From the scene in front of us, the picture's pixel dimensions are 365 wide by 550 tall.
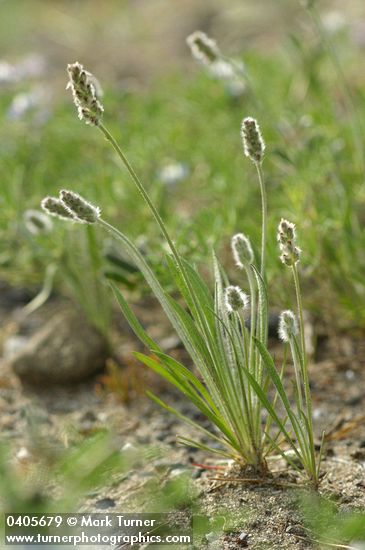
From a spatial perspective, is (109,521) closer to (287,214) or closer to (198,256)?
(198,256)

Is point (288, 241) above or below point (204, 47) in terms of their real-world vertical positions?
below

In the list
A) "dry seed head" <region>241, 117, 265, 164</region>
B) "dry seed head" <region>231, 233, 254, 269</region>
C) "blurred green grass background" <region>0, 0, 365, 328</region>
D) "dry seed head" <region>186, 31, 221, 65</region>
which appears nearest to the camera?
"dry seed head" <region>241, 117, 265, 164</region>

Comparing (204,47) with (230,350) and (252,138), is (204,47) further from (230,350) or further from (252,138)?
(230,350)

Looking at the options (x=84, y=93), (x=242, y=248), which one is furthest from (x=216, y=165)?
(x=84, y=93)

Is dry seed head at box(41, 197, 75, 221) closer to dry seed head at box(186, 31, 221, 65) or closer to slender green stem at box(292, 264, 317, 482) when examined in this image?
slender green stem at box(292, 264, 317, 482)

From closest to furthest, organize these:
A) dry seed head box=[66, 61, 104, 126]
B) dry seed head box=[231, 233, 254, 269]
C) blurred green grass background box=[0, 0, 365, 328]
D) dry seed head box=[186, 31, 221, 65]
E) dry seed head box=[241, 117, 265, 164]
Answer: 1. dry seed head box=[66, 61, 104, 126]
2. dry seed head box=[241, 117, 265, 164]
3. dry seed head box=[231, 233, 254, 269]
4. dry seed head box=[186, 31, 221, 65]
5. blurred green grass background box=[0, 0, 365, 328]

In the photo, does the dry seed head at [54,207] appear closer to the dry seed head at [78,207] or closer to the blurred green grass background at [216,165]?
the dry seed head at [78,207]

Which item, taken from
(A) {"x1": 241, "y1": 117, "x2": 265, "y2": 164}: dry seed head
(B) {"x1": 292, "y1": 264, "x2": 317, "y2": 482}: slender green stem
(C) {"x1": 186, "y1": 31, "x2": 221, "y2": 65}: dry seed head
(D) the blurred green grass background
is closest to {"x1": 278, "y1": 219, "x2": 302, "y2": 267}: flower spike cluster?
(B) {"x1": 292, "y1": 264, "x2": 317, "y2": 482}: slender green stem
